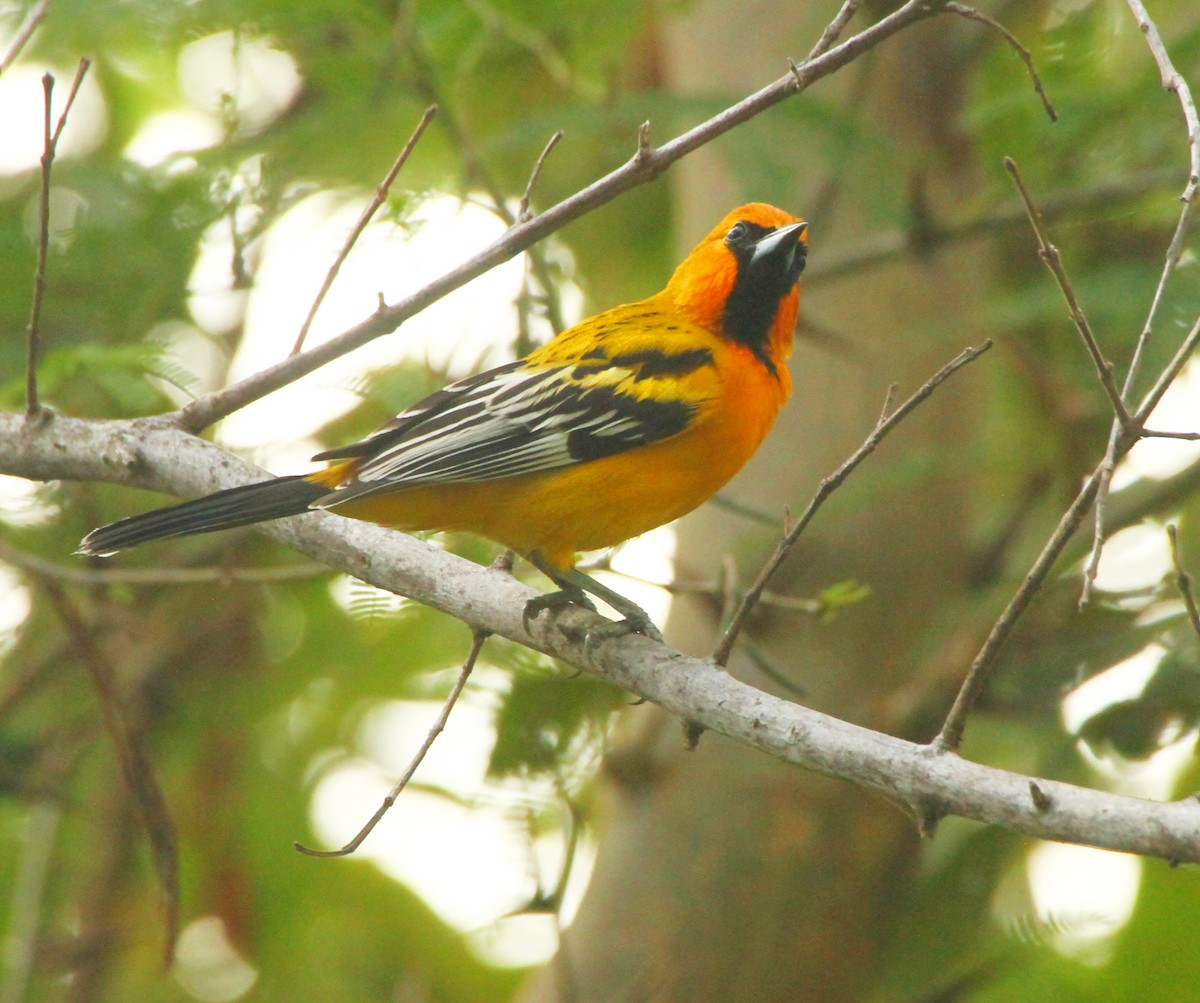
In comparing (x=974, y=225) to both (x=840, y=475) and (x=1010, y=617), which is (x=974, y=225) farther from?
(x=1010, y=617)

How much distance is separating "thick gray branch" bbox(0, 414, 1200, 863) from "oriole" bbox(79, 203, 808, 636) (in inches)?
5.4

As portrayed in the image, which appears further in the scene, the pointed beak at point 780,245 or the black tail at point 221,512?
the pointed beak at point 780,245

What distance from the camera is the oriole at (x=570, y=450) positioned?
4055 mm

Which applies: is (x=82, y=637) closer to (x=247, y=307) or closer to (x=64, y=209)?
(x=64, y=209)

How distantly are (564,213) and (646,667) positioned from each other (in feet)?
3.78

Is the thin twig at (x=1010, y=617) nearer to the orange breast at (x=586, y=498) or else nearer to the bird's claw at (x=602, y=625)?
the bird's claw at (x=602, y=625)

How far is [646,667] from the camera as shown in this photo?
11.1 feet

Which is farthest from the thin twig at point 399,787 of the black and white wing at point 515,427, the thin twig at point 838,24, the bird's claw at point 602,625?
the thin twig at point 838,24

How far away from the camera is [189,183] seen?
5.23 metres

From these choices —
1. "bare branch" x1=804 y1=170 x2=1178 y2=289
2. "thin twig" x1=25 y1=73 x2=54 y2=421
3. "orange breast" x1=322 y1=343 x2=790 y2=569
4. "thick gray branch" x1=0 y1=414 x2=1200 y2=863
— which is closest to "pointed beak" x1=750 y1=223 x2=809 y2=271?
"bare branch" x1=804 y1=170 x2=1178 y2=289

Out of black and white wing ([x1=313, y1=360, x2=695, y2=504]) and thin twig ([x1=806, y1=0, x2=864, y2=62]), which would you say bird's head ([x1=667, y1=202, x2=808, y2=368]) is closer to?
black and white wing ([x1=313, y1=360, x2=695, y2=504])

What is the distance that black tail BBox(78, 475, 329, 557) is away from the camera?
3.56 meters

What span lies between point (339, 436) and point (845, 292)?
2.44 m

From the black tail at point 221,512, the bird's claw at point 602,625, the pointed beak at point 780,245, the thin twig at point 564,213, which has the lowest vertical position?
Answer: the bird's claw at point 602,625
